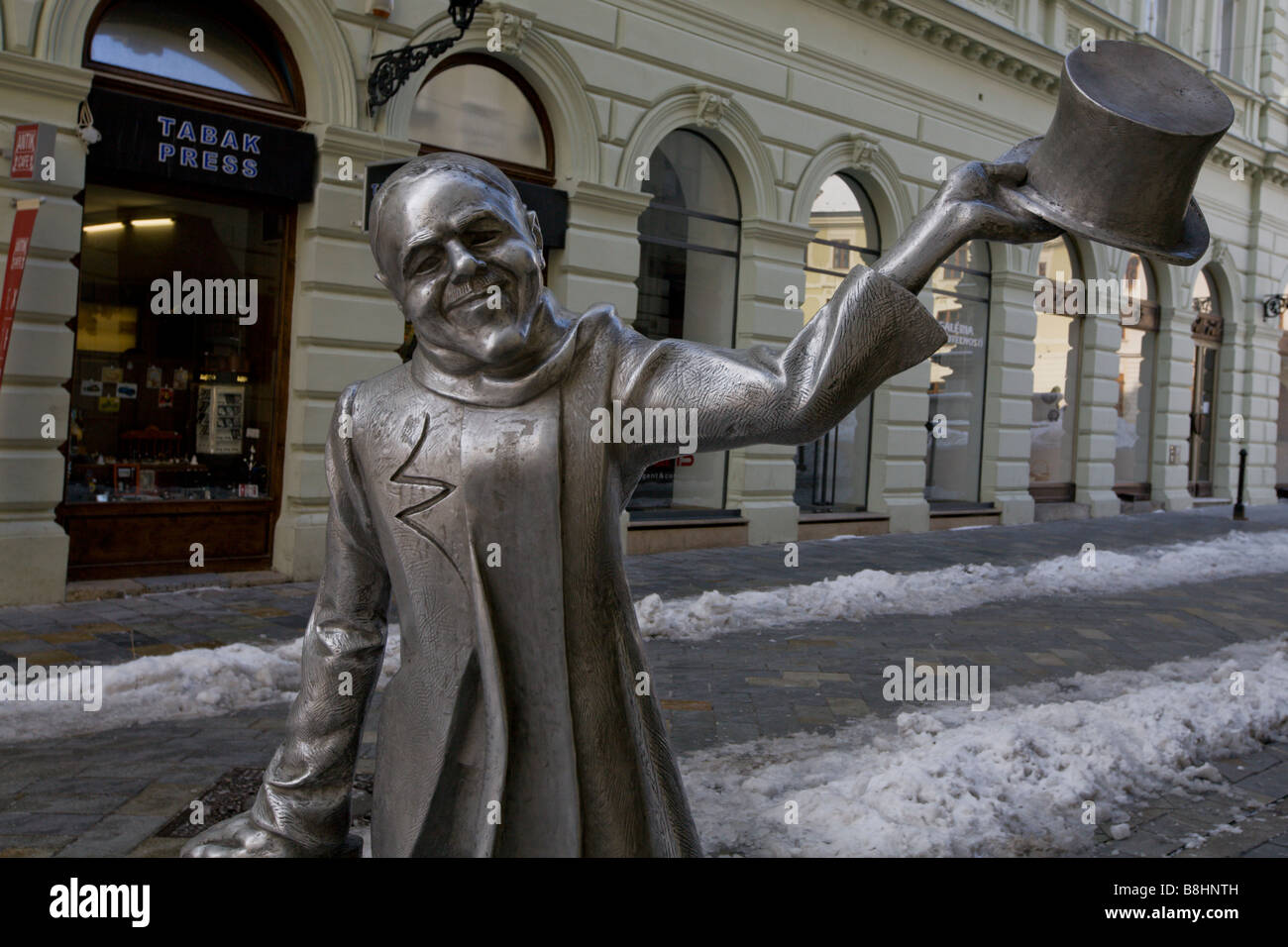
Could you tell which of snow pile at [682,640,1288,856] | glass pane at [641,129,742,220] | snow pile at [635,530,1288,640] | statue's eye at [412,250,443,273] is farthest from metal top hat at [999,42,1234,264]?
glass pane at [641,129,742,220]

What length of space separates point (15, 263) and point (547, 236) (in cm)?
446

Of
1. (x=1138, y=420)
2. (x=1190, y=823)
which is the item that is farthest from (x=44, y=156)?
(x=1138, y=420)

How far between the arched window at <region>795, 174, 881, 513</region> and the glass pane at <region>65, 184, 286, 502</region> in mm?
6303

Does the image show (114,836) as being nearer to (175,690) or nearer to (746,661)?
(175,690)

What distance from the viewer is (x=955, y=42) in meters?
14.2

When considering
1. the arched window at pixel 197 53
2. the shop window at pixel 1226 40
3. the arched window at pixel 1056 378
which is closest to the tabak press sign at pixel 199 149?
the arched window at pixel 197 53

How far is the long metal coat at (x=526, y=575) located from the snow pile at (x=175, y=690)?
122 inches

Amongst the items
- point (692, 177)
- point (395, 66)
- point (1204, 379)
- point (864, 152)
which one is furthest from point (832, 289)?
point (1204, 379)

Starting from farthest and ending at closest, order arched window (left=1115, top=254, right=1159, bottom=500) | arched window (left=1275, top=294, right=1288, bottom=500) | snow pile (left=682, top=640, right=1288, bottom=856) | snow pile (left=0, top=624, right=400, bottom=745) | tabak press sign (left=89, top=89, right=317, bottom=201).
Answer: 1. arched window (left=1275, top=294, right=1288, bottom=500)
2. arched window (left=1115, top=254, right=1159, bottom=500)
3. tabak press sign (left=89, top=89, right=317, bottom=201)
4. snow pile (left=0, top=624, right=400, bottom=745)
5. snow pile (left=682, top=640, right=1288, bottom=856)

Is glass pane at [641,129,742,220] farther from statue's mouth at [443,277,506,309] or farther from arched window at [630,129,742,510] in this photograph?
statue's mouth at [443,277,506,309]

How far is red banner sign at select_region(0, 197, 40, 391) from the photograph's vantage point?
23.2 feet

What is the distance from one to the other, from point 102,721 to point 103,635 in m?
1.92

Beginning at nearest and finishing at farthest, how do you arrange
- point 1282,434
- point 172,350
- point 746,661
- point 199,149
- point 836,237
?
point 746,661
point 199,149
point 172,350
point 836,237
point 1282,434

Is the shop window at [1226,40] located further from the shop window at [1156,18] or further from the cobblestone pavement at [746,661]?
the cobblestone pavement at [746,661]
